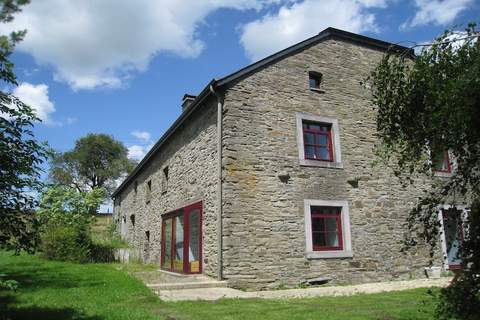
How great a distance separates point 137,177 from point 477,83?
18902 mm

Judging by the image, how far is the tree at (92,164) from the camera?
44969 mm

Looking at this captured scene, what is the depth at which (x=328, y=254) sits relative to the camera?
35.4ft

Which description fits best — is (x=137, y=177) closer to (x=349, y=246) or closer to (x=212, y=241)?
(x=212, y=241)

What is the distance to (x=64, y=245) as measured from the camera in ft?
47.4

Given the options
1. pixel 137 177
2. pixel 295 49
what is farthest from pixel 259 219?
pixel 137 177

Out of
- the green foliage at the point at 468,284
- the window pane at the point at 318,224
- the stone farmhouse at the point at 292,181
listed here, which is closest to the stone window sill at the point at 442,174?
the stone farmhouse at the point at 292,181

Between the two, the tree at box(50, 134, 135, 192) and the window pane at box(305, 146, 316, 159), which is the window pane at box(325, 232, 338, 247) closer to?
the window pane at box(305, 146, 316, 159)

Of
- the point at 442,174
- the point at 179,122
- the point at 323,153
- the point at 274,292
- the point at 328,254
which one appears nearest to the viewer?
the point at 274,292

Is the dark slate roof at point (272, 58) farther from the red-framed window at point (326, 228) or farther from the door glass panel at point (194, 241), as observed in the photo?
the red-framed window at point (326, 228)

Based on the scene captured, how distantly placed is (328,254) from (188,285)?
386 cm

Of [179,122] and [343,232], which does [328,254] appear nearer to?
[343,232]

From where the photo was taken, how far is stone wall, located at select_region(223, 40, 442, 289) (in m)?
10.1

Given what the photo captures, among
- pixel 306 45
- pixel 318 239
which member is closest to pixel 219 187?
pixel 318 239

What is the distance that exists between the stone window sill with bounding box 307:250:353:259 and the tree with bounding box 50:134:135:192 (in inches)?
1510
